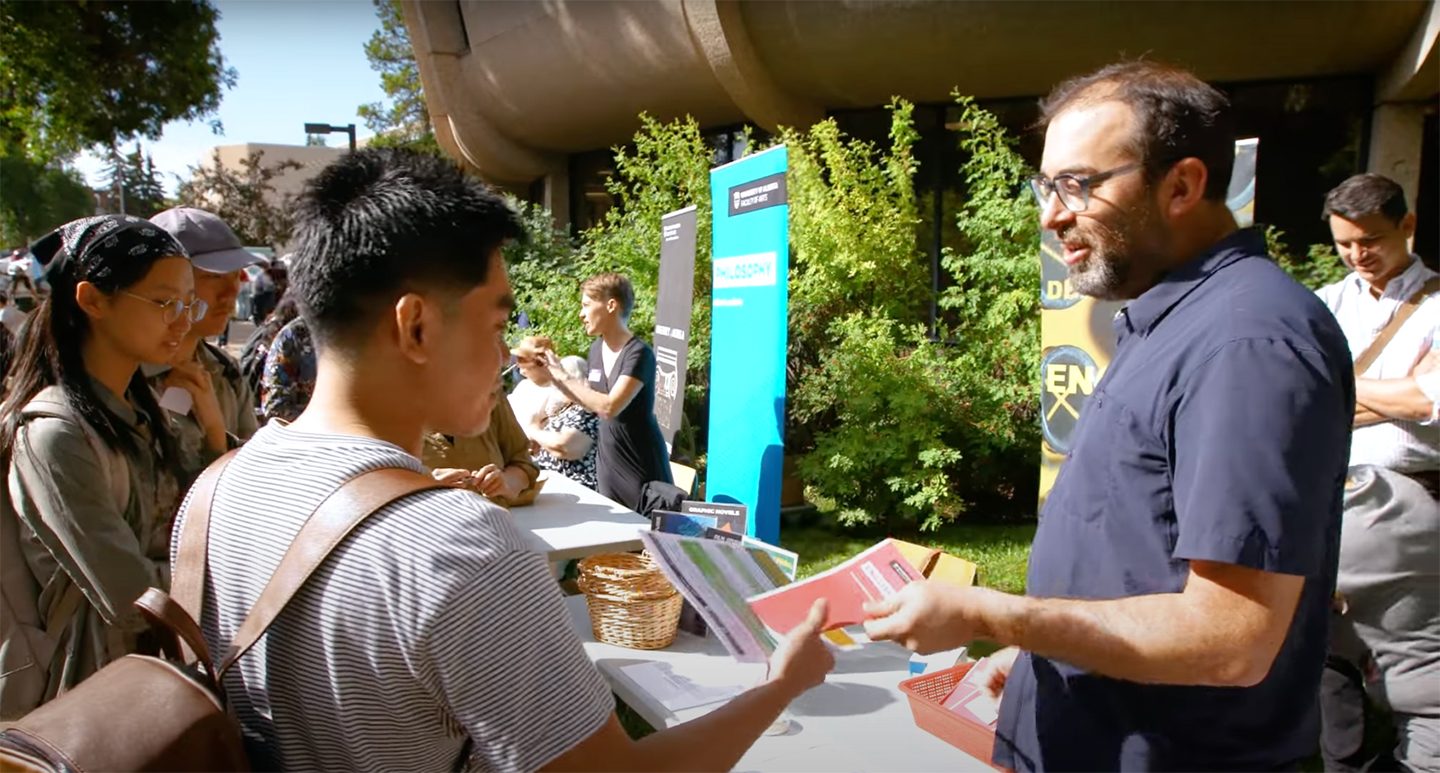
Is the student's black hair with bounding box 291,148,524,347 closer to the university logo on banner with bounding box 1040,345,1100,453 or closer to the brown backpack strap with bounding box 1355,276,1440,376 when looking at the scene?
the brown backpack strap with bounding box 1355,276,1440,376

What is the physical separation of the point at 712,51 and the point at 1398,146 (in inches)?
252

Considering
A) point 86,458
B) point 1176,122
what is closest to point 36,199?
point 86,458

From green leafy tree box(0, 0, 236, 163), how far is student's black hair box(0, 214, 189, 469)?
9660 millimetres

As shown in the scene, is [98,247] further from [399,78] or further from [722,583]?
[399,78]

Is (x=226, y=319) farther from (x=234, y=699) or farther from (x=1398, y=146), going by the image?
(x=1398, y=146)

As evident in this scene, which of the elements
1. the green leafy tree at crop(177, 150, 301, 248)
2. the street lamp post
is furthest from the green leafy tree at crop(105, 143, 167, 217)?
the street lamp post

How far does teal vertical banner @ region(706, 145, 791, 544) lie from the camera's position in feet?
13.6

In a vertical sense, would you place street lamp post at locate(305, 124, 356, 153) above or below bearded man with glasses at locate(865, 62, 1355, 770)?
above

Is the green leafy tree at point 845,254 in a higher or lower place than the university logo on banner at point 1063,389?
higher

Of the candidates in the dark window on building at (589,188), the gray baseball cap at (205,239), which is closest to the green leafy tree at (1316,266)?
the gray baseball cap at (205,239)

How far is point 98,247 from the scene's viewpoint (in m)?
2.05

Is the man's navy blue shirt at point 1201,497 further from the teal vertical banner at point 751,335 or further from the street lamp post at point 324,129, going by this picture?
the street lamp post at point 324,129

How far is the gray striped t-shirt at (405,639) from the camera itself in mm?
943

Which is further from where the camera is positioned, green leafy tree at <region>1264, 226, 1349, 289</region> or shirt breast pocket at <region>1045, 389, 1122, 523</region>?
green leafy tree at <region>1264, 226, 1349, 289</region>
